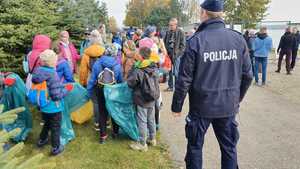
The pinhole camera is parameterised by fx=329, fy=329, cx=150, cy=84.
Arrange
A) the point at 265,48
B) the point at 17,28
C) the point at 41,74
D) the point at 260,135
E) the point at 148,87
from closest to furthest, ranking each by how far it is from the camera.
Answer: the point at 41,74 → the point at 148,87 → the point at 260,135 → the point at 17,28 → the point at 265,48

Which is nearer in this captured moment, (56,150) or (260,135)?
(56,150)

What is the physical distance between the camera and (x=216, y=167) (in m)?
4.68

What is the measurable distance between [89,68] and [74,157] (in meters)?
1.68

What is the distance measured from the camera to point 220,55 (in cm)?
353

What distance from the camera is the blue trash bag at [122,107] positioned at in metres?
5.27

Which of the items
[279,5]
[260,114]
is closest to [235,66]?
[260,114]

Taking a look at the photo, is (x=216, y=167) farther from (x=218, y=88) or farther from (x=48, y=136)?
(x=48, y=136)

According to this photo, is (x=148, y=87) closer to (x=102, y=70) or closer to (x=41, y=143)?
(x=102, y=70)

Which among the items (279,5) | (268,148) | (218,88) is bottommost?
(268,148)

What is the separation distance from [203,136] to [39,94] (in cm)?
241

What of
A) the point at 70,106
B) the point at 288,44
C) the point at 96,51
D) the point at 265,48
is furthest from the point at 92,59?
the point at 288,44

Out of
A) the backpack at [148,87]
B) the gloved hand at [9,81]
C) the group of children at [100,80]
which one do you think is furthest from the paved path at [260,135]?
the gloved hand at [9,81]

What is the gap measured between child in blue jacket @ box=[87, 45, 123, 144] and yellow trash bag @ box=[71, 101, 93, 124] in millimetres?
622

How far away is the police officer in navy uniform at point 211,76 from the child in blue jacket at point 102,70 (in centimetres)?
181
